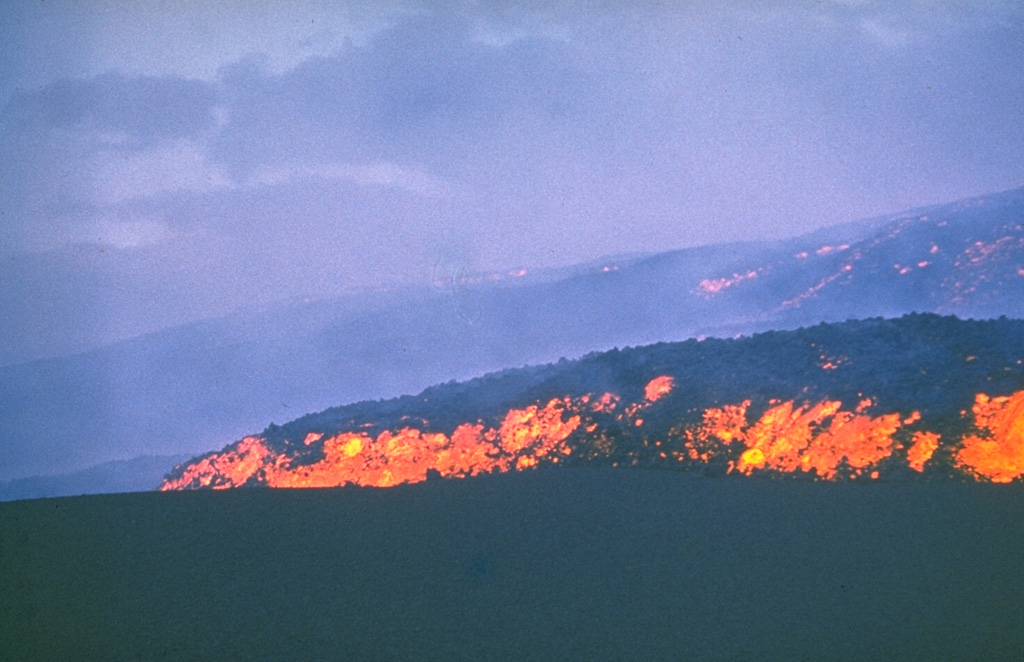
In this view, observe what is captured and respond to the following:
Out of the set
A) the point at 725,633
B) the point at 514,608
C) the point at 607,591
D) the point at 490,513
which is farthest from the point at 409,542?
the point at 725,633

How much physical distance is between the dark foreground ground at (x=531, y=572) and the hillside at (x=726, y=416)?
45.1 inches

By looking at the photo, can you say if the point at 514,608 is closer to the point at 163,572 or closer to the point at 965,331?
the point at 163,572

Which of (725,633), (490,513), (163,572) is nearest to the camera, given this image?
(725,633)

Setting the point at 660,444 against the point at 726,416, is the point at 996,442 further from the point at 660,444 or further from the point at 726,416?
the point at 660,444

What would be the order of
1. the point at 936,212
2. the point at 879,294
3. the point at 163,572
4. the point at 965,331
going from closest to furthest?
the point at 163,572 → the point at 965,331 → the point at 879,294 → the point at 936,212

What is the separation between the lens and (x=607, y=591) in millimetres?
4668

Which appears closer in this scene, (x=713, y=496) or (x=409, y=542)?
(x=409, y=542)

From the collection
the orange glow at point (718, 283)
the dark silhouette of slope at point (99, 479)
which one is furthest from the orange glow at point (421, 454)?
the dark silhouette of slope at point (99, 479)

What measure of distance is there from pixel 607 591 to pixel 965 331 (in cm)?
587

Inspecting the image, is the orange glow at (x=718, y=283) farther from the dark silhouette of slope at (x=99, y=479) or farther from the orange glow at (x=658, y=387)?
the dark silhouette of slope at (x=99, y=479)

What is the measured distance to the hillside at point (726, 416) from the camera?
6734 millimetres

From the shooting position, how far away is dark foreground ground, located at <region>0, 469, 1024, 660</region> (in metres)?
4.27

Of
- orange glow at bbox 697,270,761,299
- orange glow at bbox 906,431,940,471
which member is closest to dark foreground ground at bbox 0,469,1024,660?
orange glow at bbox 906,431,940,471

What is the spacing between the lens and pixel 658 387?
8883mm
